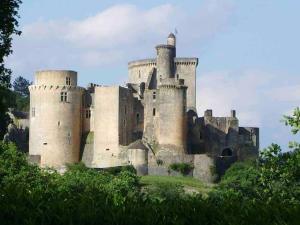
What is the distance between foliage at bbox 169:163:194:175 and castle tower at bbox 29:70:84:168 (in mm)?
10168

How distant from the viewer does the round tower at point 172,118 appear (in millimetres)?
91750

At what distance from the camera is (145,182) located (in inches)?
3125

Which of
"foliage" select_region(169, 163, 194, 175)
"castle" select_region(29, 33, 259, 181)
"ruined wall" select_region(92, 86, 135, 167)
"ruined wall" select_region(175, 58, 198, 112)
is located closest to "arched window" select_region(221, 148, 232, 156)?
"castle" select_region(29, 33, 259, 181)

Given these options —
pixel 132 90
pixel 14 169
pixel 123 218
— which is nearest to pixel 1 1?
pixel 123 218

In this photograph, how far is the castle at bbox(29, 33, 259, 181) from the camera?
3536 inches

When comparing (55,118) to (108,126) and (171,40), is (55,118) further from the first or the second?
(171,40)

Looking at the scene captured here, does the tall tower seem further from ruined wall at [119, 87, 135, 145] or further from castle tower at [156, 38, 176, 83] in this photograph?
castle tower at [156, 38, 176, 83]

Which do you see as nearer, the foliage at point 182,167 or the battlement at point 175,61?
the foliage at point 182,167

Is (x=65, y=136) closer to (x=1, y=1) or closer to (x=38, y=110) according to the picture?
(x=38, y=110)

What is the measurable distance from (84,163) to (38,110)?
23.6ft

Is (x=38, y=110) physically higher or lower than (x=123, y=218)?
higher

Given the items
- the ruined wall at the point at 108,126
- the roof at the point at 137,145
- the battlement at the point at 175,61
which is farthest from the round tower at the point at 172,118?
the battlement at the point at 175,61

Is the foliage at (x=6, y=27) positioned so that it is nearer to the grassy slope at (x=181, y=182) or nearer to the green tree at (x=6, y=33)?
the green tree at (x=6, y=33)

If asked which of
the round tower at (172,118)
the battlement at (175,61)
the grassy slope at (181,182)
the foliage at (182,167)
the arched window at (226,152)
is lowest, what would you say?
the grassy slope at (181,182)
